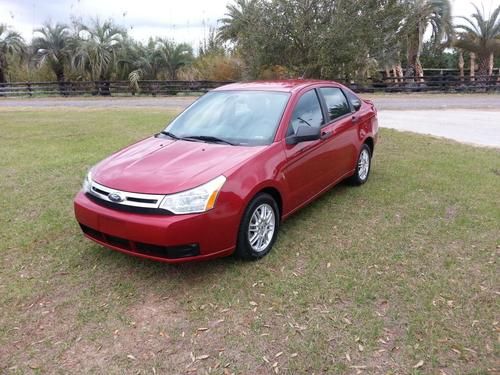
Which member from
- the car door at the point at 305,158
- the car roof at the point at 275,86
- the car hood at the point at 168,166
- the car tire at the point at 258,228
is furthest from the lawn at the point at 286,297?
the car roof at the point at 275,86

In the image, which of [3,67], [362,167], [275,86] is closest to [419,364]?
[275,86]

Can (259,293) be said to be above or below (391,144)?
below

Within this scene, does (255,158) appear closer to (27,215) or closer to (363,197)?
(363,197)

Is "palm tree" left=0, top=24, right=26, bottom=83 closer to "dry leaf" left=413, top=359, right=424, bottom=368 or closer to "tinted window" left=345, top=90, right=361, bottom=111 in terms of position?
"tinted window" left=345, top=90, right=361, bottom=111

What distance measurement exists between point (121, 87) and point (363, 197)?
21.9 metres

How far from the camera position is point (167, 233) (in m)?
3.16

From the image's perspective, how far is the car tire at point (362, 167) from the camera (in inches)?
227

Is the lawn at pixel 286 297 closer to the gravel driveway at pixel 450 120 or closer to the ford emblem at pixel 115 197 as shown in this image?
the ford emblem at pixel 115 197

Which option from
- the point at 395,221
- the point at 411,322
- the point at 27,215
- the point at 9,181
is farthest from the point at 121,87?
the point at 411,322

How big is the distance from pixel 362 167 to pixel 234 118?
7.81 ft

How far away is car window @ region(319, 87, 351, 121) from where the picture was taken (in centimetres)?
504

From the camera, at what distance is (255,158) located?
12.1 ft

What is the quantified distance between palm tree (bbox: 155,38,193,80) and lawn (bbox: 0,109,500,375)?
71.1 ft

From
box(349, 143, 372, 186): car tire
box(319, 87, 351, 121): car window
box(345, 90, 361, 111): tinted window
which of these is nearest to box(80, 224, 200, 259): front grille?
box(319, 87, 351, 121): car window
